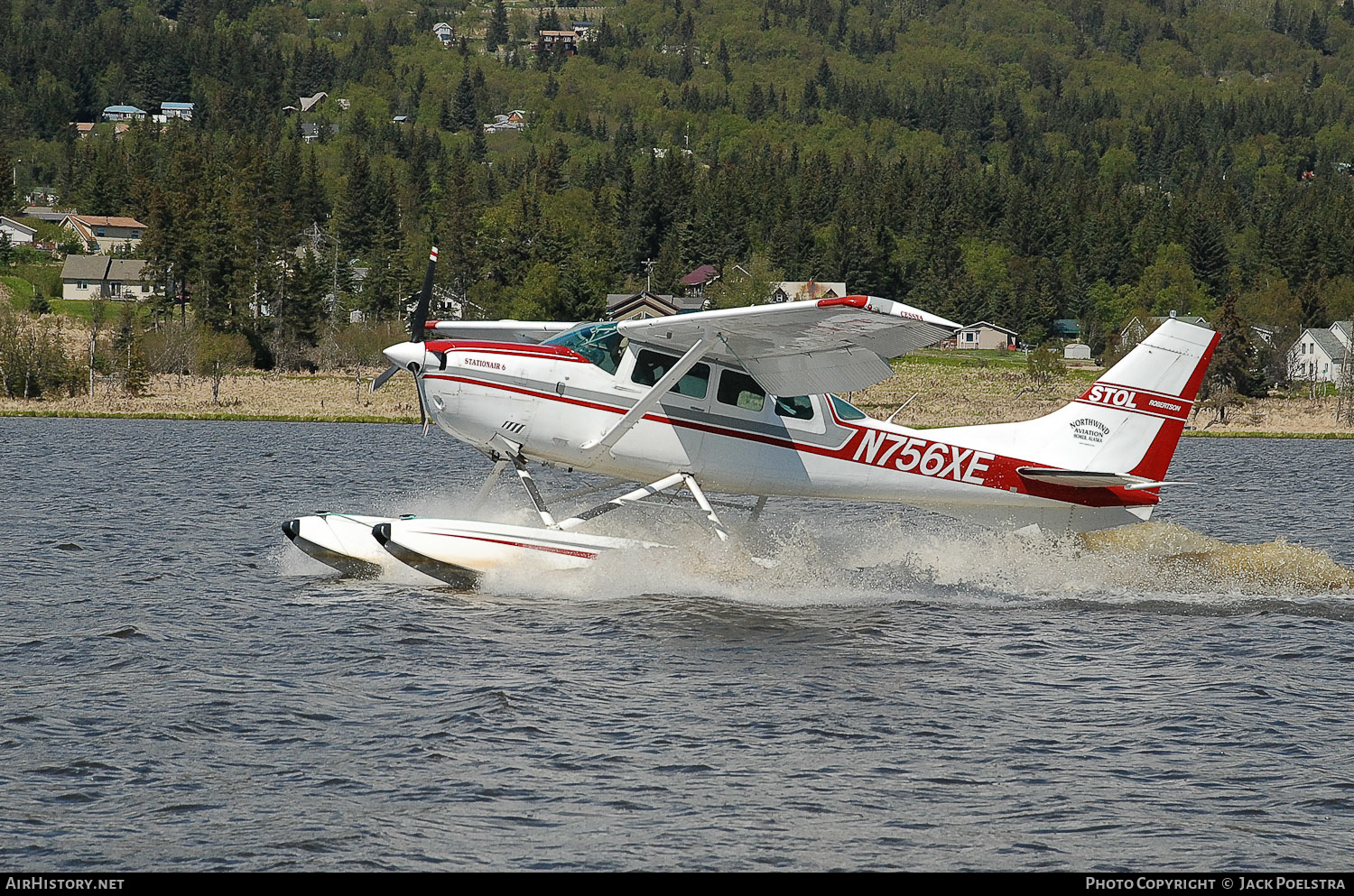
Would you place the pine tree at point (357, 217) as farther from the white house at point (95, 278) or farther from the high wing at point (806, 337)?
the high wing at point (806, 337)

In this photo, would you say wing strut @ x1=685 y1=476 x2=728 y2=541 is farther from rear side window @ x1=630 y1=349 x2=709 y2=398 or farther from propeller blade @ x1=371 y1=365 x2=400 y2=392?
propeller blade @ x1=371 y1=365 x2=400 y2=392

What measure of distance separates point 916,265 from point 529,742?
362ft

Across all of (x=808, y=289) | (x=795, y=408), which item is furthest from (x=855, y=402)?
(x=808, y=289)

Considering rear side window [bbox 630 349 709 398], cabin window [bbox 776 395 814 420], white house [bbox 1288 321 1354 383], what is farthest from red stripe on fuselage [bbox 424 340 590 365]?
white house [bbox 1288 321 1354 383]

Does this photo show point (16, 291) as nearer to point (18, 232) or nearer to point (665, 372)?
point (18, 232)

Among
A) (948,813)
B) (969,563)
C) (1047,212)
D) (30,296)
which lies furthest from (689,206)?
(948,813)

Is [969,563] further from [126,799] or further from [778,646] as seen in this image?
[126,799]

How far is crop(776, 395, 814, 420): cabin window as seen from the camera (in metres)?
14.8

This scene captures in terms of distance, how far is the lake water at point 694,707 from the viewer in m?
7.93

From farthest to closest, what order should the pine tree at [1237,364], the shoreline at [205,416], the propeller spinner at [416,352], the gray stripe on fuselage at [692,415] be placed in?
the pine tree at [1237,364]
the shoreline at [205,416]
the gray stripe on fuselage at [692,415]
the propeller spinner at [416,352]

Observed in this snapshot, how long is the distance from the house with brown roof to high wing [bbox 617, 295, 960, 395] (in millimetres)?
106192

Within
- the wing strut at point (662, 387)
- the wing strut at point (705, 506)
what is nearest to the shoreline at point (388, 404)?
the wing strut at point (705, 506)

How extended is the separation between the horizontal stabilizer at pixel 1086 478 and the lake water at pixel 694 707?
3.04 feet
